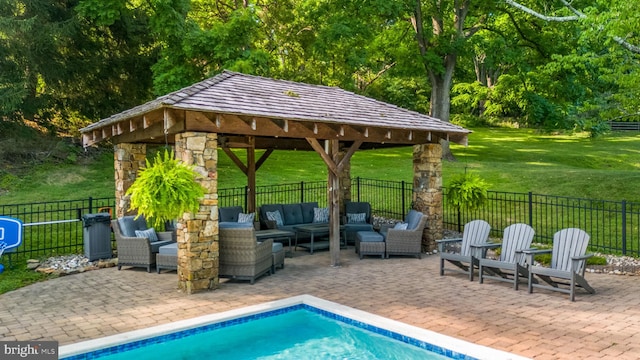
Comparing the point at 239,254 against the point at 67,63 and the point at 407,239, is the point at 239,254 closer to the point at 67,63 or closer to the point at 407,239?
the point at 407,239

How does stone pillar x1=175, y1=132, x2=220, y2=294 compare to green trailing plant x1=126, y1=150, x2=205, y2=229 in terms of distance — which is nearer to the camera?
green trailing plant x1=126, y1=150, x2=205, y2=229

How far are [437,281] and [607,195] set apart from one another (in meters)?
9.58

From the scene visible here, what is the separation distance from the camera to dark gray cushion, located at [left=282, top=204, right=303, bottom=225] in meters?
12.6

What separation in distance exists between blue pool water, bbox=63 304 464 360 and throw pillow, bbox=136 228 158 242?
4.27 m

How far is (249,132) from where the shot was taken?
8336 millimetres

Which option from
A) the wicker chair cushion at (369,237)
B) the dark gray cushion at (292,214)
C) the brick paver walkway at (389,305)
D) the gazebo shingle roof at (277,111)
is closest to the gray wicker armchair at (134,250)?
the brick paver walkway at (389,305)

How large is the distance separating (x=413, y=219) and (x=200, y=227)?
510 centimetres

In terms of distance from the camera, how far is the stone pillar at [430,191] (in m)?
11.3

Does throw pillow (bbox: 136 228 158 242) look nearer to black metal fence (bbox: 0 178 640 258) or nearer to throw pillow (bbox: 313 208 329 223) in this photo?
black metal fence (bbox: 0 178 640 258)

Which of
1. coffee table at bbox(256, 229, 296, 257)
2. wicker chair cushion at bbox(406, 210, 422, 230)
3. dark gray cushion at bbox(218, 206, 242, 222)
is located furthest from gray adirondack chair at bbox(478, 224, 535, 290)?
dark gray cushion at bbox(218, 206, 242, 222)

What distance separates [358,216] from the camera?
42.3 feet

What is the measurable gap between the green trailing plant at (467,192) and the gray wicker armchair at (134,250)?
22.4ft

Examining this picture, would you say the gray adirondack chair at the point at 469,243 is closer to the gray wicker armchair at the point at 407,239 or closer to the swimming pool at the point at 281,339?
the gray wicker armchair at the point at 407,239

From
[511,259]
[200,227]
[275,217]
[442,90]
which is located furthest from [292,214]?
[442,90]
